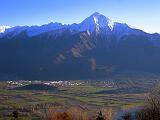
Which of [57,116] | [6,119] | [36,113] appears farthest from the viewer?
[36,113]

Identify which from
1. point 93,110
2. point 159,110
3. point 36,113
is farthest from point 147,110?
point 93,110

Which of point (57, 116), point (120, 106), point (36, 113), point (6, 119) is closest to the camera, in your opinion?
point (57, 116)

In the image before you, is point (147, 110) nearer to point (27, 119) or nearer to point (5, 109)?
point (27, 119)

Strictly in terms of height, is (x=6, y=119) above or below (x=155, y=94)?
below

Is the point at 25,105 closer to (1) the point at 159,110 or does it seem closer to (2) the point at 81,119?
(2) the point at 81,119

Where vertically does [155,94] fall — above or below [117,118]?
above

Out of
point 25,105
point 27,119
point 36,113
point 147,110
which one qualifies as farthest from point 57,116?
point 25,105

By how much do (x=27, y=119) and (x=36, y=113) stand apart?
20.8m

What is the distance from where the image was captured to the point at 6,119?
477 ft

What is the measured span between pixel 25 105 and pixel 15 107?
26.4 feet

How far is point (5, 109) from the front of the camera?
186500 mm

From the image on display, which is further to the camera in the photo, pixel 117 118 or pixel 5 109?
pixel 5 109

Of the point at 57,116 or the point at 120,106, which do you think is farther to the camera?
the point at 120,106

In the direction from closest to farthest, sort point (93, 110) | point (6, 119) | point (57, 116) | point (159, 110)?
point (159, 110) < point (57, 116) < point (6, 119) < point (93, 110)
